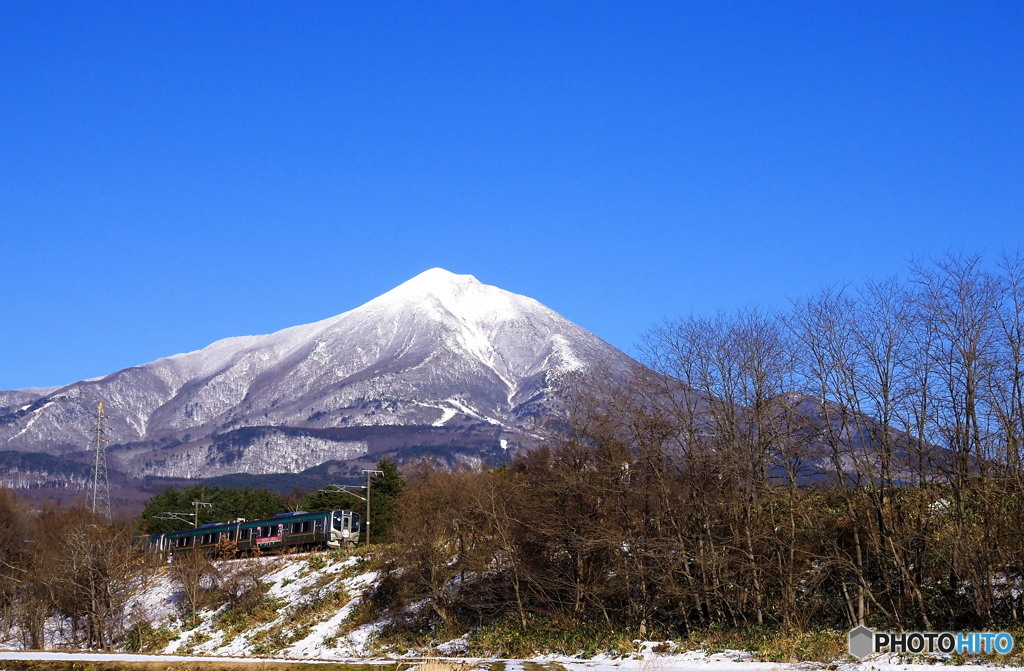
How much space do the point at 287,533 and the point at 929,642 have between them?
61023 mm

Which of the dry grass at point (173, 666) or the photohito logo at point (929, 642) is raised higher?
the photohito logo at point (929, 642)

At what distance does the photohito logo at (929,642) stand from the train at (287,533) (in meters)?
53.0

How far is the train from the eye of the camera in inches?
3059

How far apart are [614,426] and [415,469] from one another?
4679 cm

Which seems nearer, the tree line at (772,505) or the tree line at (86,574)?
the tree line at (772,505)

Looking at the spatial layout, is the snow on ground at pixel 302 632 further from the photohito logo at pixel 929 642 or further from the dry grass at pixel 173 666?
the photohito logo at pixel 929 642

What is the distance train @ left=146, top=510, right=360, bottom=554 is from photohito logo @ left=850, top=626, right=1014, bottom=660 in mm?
52958

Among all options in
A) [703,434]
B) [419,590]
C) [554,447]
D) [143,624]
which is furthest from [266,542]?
[703,434]

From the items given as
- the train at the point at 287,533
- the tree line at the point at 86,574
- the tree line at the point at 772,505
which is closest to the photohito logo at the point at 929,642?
the tree line at the point at 772,505

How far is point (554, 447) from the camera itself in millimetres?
39812

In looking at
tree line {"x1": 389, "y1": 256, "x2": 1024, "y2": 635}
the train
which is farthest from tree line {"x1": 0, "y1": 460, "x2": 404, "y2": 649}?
tree line {"x1": 389, "y1": 256, "x2": 1024, "y2": 635}

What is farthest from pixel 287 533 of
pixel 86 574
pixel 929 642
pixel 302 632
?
pixel 929 642

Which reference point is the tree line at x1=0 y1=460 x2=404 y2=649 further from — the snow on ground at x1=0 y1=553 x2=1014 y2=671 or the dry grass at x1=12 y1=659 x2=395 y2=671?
the dry grass at x1=12 y1=659 x2=395 y2=671

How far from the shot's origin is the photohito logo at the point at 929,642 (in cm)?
2438
